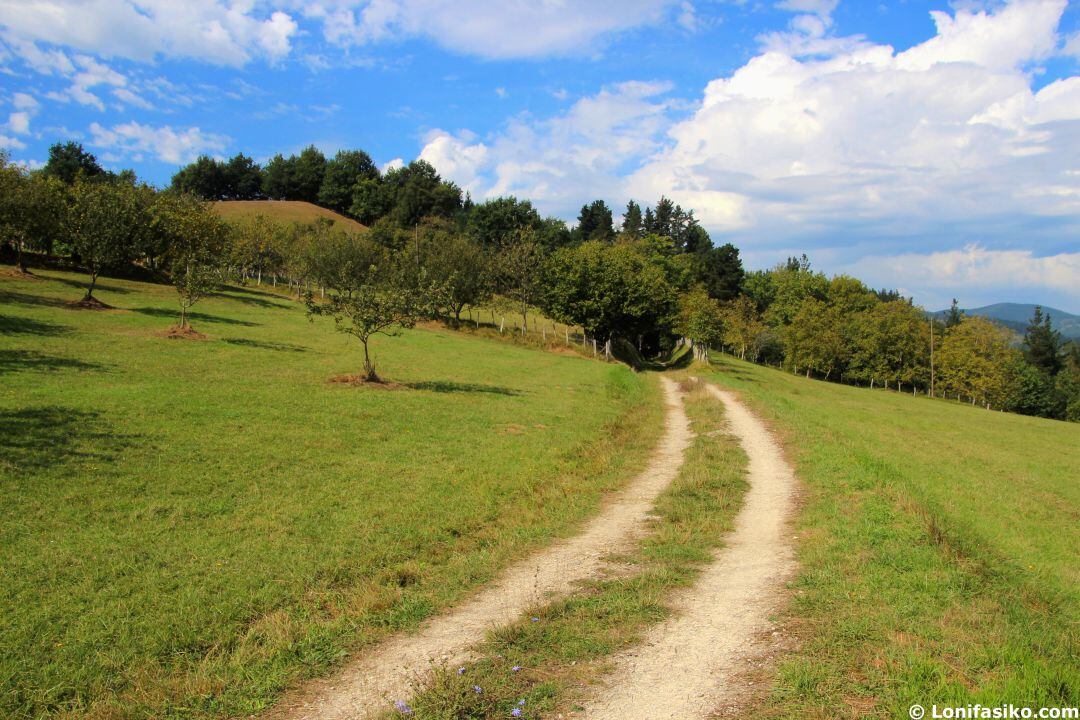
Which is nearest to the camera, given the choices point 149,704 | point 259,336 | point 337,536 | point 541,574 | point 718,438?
point 149,704

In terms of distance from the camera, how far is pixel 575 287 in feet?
224

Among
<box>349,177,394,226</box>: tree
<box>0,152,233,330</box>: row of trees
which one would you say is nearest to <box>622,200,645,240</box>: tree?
<box>349,177,394,226</box>: tree

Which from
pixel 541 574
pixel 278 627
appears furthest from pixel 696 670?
pixel 278 627

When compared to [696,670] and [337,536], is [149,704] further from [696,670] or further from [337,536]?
[696,670]

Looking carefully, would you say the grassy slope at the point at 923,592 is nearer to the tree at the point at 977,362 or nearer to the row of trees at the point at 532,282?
the row of trees at the point at 532,282

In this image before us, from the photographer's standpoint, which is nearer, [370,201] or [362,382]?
[362,382]

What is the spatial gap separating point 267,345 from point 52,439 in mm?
22936

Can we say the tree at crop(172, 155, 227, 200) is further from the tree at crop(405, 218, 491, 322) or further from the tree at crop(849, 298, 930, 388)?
the tree at crop(849, 298, 930, 388)

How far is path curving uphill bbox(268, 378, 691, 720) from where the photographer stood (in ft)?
24.0

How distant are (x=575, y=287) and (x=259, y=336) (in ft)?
118

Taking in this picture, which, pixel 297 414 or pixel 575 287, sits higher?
pixel 575 287

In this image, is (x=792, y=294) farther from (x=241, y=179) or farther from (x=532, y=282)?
(x=241, y=179)

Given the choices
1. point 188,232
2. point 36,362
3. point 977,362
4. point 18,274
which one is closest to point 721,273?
point 977,362

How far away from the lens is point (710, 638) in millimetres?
8383
